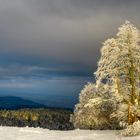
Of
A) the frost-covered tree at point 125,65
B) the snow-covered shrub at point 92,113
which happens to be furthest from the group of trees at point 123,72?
the snow-covered shrub at point 92,113

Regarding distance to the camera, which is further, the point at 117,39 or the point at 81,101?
the point at 81,101

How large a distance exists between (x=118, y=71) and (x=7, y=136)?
11369 millimetres

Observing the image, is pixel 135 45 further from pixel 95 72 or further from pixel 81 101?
pixel 81 101

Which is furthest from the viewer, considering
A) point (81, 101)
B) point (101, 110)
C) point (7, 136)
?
point (81, 101)

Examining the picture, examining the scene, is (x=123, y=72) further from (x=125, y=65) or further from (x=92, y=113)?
(x=92, y=113)

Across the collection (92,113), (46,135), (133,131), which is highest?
(92,113)

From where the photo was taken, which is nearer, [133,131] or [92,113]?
[133,131]

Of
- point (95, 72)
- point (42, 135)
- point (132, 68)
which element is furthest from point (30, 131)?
point (132, 68)

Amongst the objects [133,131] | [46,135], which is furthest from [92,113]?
[133,131]

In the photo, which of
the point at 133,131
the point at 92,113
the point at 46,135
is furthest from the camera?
the point at 92,113

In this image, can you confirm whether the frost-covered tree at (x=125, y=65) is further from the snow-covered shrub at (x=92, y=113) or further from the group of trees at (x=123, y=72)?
the snow-covered shrub at (x=92, y=113)

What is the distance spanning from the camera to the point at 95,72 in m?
Answer: 39.2

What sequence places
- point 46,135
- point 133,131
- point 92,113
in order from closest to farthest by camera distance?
point 133,131 → point 46,135 → point 92,113

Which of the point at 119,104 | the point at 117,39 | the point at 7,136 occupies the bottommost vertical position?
the point at 7,136
